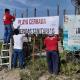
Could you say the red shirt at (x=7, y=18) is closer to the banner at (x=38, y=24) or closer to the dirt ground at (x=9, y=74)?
the banner at (x=38, y=24)

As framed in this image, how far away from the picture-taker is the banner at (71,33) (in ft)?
60.6

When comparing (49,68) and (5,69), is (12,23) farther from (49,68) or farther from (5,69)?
(49,68)

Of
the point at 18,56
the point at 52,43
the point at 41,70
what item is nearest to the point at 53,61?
the point at 52,43

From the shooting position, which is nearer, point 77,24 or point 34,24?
point 77,24

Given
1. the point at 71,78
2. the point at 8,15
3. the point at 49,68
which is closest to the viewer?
the point at 71,78

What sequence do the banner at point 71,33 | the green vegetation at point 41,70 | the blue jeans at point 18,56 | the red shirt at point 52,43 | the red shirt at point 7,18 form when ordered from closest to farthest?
the green vegetation at point 41,70
the red shirt at point 52,43
the blue jeans at point 18,56
the banner at point 71,33
the red shirt at point 7,18

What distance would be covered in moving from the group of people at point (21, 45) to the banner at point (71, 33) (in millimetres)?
1004

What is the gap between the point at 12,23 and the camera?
19.7 meters

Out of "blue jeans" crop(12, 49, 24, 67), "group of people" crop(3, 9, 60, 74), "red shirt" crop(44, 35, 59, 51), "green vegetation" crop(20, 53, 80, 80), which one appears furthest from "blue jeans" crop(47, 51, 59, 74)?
"blue jeans" crop(12, 49, 24, 67)

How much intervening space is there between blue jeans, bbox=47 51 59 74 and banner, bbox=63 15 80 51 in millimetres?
2162

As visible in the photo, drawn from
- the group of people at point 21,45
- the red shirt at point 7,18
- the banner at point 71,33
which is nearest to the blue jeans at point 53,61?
the group of people at point 21,45

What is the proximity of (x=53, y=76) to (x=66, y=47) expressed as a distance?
294 cm

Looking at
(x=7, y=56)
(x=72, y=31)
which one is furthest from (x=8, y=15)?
(x=72, y=31)

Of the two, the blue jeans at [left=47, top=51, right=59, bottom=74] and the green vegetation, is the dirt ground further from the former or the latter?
the blue jeans at [left=47, top=51, right=59, bottom=74]
